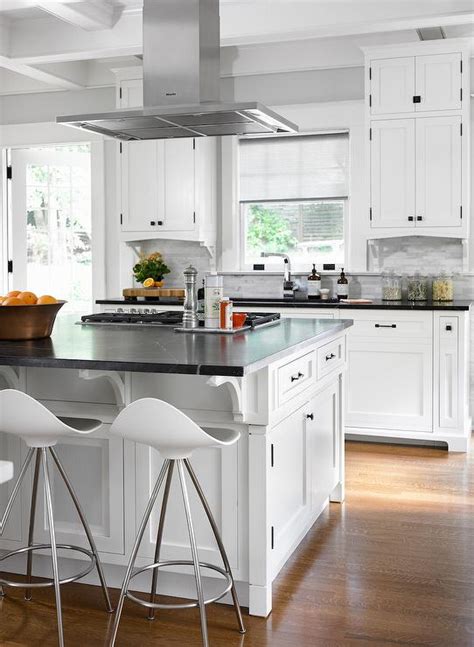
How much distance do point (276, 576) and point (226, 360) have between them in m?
1.09

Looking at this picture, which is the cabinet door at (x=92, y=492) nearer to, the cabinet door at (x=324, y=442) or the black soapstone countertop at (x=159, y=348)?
the black soapstone countertop at (x=159, y=348)

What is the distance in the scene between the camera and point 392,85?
5.71 m

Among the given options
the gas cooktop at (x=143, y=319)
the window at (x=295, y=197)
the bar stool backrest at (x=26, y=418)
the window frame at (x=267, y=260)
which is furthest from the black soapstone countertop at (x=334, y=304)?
the bar stool backrest at (x=26, y=418)

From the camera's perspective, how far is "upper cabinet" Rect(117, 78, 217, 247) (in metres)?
6.34

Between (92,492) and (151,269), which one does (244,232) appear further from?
(92,492)

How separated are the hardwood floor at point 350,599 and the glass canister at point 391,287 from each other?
205 centimetres

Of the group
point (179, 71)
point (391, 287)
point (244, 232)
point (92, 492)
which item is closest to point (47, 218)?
→ point (244, 232)

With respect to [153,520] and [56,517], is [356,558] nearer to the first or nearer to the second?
[153,520]

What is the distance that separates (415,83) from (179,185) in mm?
1967

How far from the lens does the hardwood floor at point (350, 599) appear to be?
111 inches

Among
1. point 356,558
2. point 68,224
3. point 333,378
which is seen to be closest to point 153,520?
point 356,558

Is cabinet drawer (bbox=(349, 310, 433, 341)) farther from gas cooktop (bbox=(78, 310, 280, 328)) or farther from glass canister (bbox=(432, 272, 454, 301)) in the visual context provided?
gas cooktop (bbox=(78, 310, 280, 328))

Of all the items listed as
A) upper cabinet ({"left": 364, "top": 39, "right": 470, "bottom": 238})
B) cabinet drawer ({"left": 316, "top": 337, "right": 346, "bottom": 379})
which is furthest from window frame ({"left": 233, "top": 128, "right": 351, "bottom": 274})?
cabinet drawer ({"left": 316, "top": 337, "right": 346, "bottom": 379})

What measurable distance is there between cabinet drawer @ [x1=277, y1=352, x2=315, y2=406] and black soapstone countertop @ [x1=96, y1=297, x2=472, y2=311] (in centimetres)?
207
